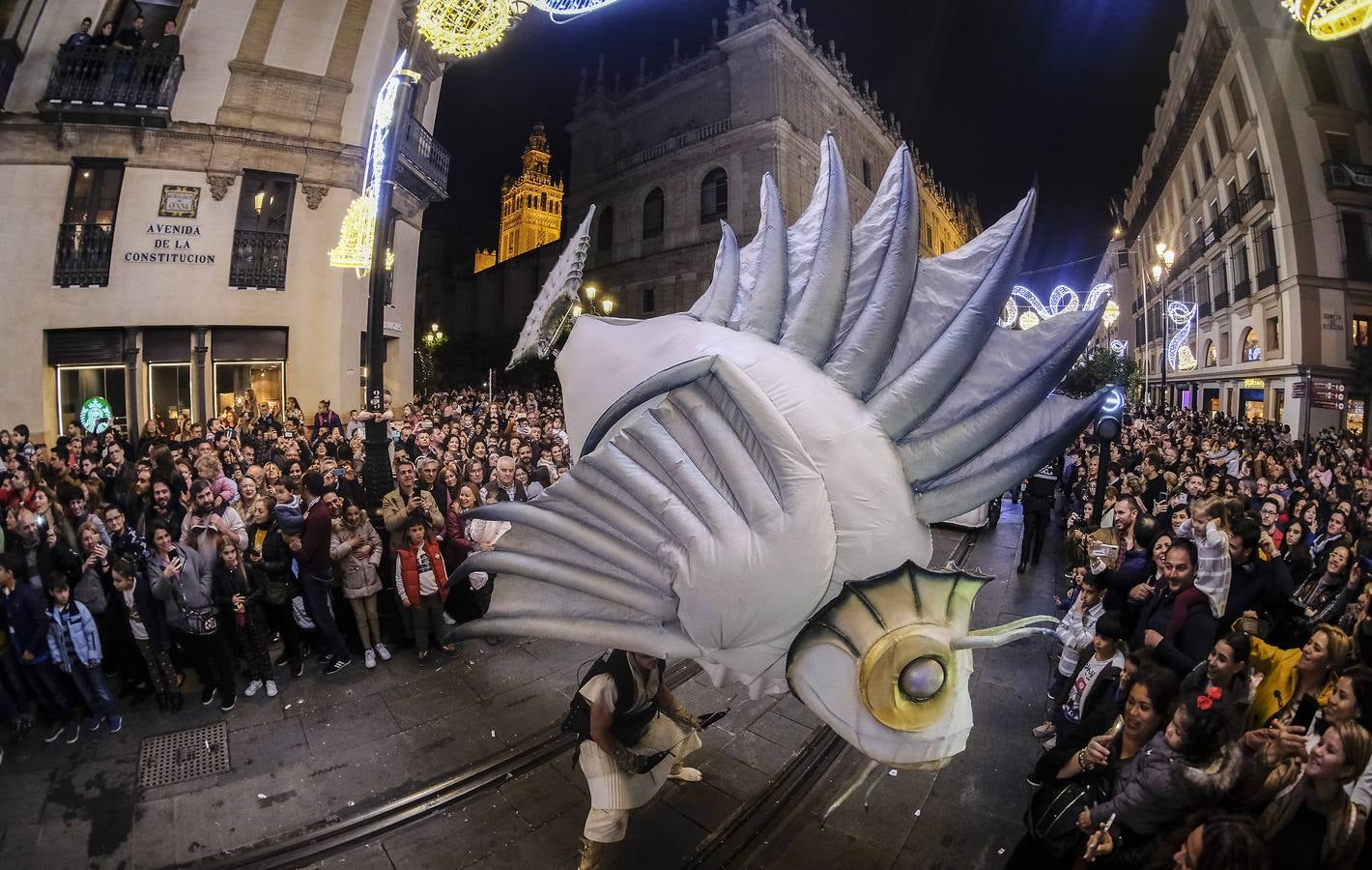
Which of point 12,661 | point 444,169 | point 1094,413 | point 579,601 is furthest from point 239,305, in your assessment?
point 1094,413

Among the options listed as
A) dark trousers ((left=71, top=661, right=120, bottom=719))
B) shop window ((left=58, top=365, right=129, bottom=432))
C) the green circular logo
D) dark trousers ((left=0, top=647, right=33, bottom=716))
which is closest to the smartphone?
dark trousers ((left=71, top=661, right=120, bottom=719))

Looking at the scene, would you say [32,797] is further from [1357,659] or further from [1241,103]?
[1241,103]

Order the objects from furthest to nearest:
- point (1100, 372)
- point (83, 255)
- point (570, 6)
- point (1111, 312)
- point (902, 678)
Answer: point (1100, 372), point (1111, 312), point (83, 255), point (570, 6), point (902, 678)

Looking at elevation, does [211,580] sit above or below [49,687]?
above

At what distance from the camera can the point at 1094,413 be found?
6.17 feet

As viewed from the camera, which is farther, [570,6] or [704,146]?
[704,146]

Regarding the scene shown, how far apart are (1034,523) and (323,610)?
9.22 m

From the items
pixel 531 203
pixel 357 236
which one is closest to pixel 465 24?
pixel 357 236

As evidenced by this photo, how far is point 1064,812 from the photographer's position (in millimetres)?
2807

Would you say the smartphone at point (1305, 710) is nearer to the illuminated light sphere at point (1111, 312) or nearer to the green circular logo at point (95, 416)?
the illuminated light sphere at point (1111, 312)

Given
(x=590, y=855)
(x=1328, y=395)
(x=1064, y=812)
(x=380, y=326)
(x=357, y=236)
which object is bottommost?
(x=590, y=855)

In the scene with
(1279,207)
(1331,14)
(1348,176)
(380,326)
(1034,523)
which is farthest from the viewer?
(1279,207)

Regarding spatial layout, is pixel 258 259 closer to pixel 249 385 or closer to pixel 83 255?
pixel 249 385

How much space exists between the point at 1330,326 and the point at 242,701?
30.7 meters
